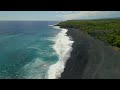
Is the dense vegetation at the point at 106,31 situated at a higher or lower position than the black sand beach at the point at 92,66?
lower

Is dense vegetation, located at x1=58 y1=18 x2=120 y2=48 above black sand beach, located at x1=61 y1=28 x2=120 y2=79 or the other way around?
the other way around

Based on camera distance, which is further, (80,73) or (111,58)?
(111,58)

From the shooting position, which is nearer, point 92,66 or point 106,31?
point 92,66

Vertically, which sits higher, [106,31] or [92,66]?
[92,66]

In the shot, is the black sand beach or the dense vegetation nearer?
the black sand beach

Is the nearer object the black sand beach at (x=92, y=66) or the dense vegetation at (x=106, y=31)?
the black sand beach at (x=92, y=66)
